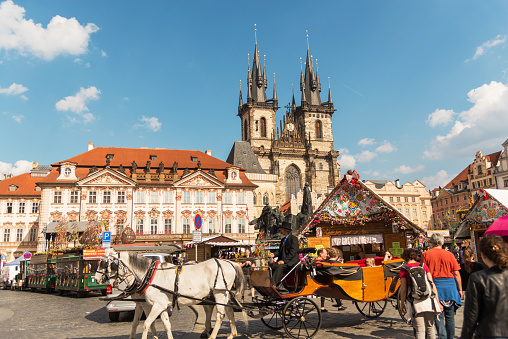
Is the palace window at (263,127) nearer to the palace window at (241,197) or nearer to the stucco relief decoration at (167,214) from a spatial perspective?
the palace window at (241,197)

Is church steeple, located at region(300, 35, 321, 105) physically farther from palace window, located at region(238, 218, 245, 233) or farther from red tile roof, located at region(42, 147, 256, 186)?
palace window, located at region(238, 218, 245, 233)

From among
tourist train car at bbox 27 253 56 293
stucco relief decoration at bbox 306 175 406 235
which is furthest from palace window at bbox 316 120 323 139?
stucco relief decoration at bbox 306 175 406 235

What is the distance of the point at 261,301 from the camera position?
8.12m

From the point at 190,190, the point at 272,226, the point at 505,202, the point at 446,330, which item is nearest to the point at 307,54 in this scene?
the point at 190,190

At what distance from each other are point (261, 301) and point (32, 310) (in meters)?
9.52

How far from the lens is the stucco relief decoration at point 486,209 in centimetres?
1227

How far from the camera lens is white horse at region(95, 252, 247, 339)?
7082 millimetres

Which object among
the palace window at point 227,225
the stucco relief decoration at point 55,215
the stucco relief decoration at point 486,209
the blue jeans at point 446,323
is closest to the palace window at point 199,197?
the palace window at point 227,225

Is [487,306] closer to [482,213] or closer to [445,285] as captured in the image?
[445,285]

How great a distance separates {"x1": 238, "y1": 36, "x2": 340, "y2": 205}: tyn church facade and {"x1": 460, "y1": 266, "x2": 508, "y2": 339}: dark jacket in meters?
61.9

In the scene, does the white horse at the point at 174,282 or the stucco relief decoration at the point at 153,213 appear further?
the stucco relief decoration at the point at 153,213

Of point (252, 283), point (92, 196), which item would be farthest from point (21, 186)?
point (252, 283)

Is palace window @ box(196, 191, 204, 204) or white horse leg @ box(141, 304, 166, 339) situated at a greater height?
palace window @ box(196, 191, 204, 204)

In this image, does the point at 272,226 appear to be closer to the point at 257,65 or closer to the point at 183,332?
the point at 183,332
